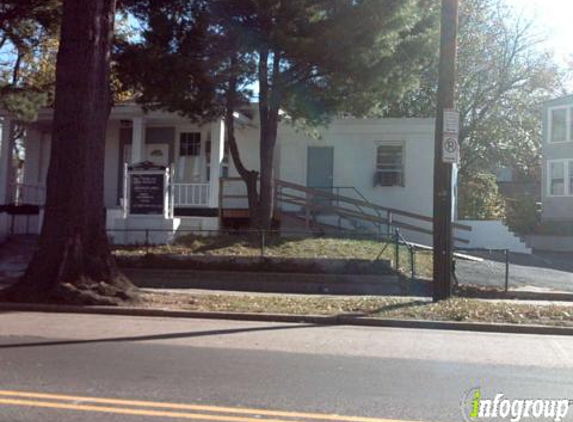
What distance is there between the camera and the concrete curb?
35.4ft

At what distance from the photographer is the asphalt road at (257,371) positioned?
577cm

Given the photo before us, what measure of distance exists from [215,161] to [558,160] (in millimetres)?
18042

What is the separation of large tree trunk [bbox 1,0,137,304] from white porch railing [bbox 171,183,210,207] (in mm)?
9461

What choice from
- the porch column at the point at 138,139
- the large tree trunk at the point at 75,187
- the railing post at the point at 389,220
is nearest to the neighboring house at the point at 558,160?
the railing post at the point at 389,220

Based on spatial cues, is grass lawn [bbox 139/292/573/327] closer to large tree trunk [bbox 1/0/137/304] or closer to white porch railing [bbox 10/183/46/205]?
large tree trunk [bbox 1/0/137/304]

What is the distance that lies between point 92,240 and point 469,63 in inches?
1049

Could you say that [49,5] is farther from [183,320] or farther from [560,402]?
[560,402]

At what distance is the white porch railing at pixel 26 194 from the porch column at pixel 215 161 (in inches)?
267

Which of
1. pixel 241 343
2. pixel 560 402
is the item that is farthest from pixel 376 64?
pixel 560 402

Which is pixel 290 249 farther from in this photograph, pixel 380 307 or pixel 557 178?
pixel 557 178

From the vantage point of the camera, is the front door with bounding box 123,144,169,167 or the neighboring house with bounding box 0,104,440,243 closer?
the neighboring house with bounding box 0,104,440,243

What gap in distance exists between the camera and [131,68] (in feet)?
57.5

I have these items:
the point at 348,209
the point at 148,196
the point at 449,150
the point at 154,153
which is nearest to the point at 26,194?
the point at 154,153

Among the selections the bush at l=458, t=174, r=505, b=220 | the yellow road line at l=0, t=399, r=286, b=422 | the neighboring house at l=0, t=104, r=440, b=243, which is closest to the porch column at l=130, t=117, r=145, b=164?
the neighboring house at l=0, t=104, r=440, b=243
